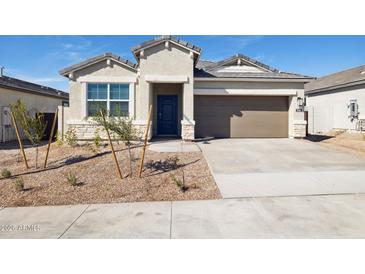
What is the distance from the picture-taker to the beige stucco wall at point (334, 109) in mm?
16500

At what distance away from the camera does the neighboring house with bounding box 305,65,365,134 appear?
16.3 metres

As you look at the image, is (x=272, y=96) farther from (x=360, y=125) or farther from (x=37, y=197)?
(x=37, y=197)

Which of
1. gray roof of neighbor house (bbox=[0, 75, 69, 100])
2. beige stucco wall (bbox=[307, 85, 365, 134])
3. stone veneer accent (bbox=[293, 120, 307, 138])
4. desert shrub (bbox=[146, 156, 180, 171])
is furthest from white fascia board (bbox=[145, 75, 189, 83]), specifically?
beige stucco wall (bbox=[307, 85, 365, 134])

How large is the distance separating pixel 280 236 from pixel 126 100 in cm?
1019

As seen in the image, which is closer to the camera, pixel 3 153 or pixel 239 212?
pixel 239 212

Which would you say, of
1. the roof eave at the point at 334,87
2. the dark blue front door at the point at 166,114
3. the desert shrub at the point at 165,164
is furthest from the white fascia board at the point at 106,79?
the roof eave at the point at 334,87

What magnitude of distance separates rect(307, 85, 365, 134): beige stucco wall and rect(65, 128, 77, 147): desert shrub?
17972mm

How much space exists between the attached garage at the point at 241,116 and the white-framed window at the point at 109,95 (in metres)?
3.83

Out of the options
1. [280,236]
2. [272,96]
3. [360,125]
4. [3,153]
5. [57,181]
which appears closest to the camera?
[280,236]

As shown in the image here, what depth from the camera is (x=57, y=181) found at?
260 inches

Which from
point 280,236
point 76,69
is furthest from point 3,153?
point 280,236

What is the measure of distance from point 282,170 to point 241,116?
6.36m

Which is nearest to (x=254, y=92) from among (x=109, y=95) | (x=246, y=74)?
(x=246, y=74)

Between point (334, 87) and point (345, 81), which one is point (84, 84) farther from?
point (334, 87)
